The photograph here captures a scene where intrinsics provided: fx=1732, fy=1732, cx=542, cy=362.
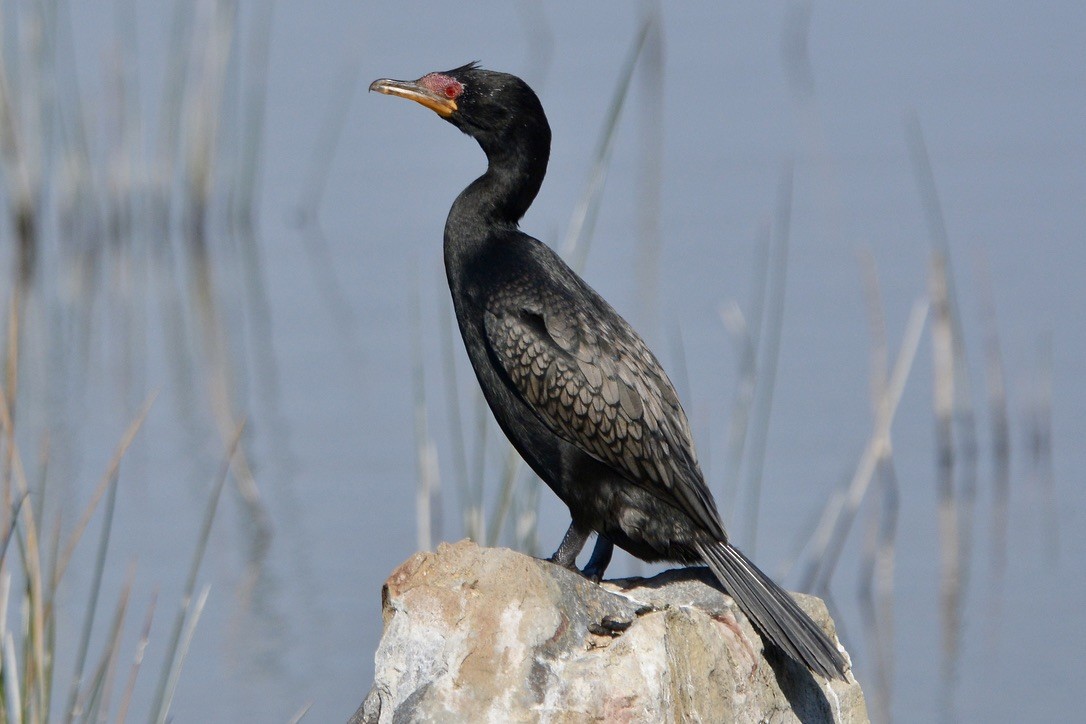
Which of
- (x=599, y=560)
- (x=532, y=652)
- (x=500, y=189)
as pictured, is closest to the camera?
(x=532, y=652)

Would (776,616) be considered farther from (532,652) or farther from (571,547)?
(532,652)

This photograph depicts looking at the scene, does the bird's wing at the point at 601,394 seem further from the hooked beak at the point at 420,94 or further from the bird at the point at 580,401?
the hooked beak at the point at 420,94

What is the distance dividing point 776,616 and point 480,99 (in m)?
1.97

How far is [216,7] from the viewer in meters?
13.2

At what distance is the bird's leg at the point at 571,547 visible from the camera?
16.8 ft

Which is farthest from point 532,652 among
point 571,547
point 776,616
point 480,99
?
point 480,99

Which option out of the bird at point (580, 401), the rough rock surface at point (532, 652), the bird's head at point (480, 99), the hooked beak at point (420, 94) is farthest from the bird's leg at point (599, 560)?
the hooked beak at point (420, 94)

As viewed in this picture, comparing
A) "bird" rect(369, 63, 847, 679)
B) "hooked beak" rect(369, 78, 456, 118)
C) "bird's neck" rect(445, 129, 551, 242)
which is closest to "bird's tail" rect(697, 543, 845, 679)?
"bird" rect(369, 63, 847, 679)

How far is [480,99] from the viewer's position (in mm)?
5602

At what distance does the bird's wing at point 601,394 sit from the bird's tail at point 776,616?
0.13 metres

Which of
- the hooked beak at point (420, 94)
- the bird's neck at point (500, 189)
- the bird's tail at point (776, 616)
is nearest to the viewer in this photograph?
the bird's tail at point (776, 616)

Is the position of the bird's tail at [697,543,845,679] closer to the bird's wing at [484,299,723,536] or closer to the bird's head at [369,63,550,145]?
the bird's wing at [484,299,723,536]

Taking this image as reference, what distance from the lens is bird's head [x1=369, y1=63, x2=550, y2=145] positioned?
219 inches

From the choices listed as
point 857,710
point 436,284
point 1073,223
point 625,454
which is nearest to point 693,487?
point 625,454
